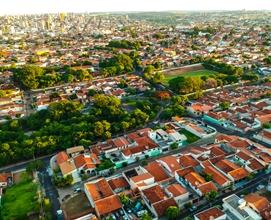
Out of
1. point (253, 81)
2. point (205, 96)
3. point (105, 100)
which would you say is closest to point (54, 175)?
point (105, 100)

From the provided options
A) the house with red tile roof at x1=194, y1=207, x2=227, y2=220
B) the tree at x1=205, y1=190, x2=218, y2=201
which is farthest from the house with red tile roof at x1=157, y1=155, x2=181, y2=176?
the house with red tile roof at x1=194, y1=207, x2=227, y2=220

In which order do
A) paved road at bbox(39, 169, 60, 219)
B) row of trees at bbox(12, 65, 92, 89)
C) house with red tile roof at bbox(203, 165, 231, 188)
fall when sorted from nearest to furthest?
paved road at bbox(39, 169, 60, 219)
house with red tile roof at bbox(203, 165, 231, 188)
row of trees at bbox(12, 65, 92, 89)

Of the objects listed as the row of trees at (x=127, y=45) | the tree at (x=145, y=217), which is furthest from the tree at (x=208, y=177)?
the row of trees at (x=127, y=45)

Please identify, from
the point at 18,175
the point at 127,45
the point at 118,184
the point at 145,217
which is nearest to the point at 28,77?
the point at 18,175

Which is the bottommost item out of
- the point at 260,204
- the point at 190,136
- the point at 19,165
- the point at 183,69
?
the point at 183,69

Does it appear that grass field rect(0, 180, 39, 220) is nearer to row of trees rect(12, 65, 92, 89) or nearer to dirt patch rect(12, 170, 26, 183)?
dirt patch rect(12, 170, 26, 183)

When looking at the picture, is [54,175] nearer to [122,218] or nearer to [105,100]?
[122,218]

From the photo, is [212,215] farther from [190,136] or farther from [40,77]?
[40,77]
